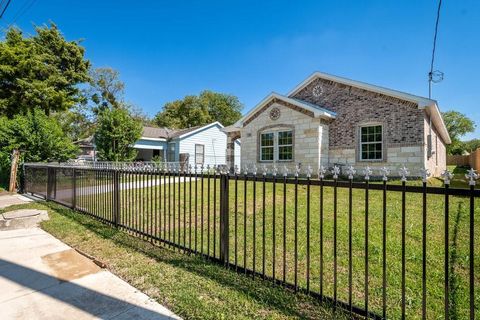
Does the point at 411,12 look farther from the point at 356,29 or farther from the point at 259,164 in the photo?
the point at 259,164

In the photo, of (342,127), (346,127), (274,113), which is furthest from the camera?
(274,113)

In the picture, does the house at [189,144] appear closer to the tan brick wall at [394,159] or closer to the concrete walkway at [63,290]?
the tan brick wall at [394,159]

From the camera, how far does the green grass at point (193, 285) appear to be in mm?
2510

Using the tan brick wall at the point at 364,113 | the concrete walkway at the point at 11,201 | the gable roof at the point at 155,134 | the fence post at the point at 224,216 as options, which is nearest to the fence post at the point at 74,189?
the concrete walkway at the point at 11,201

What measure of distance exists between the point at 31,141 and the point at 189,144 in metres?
12.6

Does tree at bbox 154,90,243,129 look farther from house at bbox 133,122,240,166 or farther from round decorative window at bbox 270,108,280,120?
round decorative window at bbox 270,108,280,120

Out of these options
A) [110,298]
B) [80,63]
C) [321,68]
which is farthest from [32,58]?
[110,298]

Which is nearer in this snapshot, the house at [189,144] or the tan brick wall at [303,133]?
the tan brick wall at [303,133]

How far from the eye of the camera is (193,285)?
3.02 meters

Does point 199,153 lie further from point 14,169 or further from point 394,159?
point 394,159

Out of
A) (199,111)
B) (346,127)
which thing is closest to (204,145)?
(346,127)

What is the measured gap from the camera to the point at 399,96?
11266 millimetres

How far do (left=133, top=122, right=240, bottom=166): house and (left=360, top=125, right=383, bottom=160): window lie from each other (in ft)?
41.5

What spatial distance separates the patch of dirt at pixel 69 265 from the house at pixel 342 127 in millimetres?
10732
